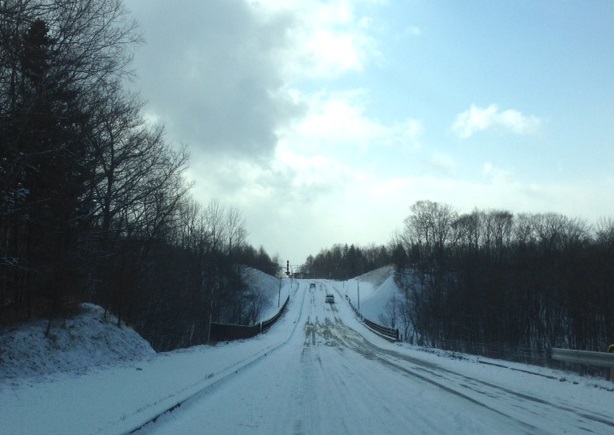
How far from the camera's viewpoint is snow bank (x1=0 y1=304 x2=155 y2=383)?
12928mm

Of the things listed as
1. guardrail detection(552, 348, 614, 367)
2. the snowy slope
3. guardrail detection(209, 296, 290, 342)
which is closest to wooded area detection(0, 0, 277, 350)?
guardrail detection(209, 296, 290, 342)

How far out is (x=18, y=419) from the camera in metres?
7.55

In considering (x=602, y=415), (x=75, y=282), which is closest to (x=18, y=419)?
(x=602, y=415)

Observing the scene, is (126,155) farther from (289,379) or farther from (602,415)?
(602,415)

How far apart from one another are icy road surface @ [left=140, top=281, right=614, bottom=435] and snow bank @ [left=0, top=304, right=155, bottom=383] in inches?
179

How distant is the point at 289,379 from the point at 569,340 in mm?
60068

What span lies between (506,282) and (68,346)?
7232 centimetres

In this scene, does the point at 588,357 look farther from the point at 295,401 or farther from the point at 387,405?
the point at 295,401

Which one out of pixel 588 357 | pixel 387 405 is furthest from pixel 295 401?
pixel 588 357

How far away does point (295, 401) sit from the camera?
10836mm

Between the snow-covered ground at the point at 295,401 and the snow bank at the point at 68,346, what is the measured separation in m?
1.02

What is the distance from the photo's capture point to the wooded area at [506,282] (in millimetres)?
63125

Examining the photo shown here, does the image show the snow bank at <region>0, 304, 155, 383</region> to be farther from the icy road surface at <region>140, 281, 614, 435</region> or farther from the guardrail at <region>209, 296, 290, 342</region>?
the guardrail at <region>209, 296, 290, 342</region>

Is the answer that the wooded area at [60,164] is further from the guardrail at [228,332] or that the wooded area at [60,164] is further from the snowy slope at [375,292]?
the snowy slope at [375,292]
